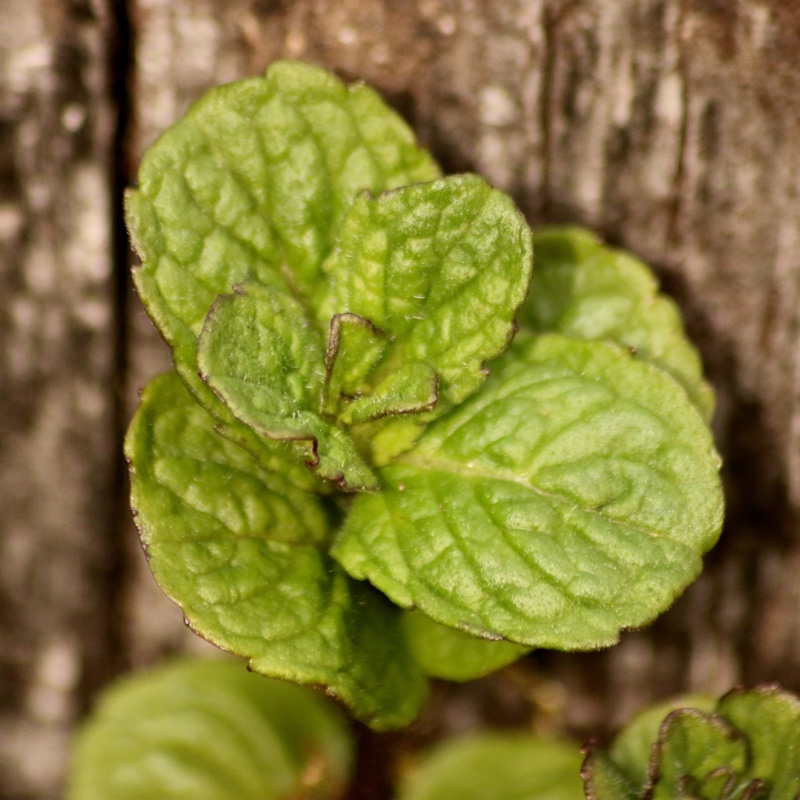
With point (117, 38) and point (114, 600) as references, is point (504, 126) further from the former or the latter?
point (114, 600)

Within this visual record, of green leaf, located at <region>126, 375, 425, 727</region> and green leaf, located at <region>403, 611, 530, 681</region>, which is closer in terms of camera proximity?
green leaf, located at <region>126, 375, 425, 727</region>

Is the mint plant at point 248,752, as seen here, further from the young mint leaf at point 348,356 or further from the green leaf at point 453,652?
the young mint leaf at point 348,356

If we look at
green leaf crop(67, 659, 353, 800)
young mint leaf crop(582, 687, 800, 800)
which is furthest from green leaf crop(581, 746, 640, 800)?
green leaf crop(67, 659, 353, 800)

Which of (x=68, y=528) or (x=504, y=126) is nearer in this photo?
(x=504, y=126)

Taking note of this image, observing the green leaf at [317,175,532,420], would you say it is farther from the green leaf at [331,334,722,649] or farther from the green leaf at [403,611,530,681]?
the green leaf at [403,611,530,681]

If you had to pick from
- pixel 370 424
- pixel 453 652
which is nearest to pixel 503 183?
pixel 370 424

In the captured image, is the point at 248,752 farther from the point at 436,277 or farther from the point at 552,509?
the point at 436,277

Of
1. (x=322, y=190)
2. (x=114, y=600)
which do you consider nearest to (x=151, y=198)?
(x=322, y=190)
